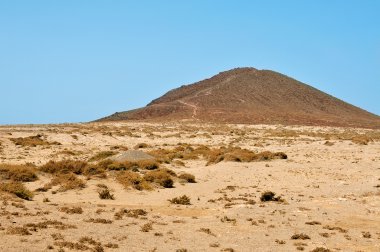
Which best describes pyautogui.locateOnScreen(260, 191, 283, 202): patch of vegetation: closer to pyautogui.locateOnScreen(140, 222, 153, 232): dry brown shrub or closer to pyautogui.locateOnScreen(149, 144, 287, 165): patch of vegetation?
pyautogui.locateOnScreen(140, 222, 153, 232): dry brown shrub

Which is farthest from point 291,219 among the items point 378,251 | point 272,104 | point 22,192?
point 272,104

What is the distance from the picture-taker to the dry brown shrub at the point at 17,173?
23531 millimetres

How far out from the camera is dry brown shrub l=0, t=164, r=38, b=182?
2353cm

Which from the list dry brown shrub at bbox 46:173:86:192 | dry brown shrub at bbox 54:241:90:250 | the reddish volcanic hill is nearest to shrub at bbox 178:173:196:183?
dry brown shrub at bbox 46:173:86:192

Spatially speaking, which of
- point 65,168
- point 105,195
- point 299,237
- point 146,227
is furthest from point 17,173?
point 299,237

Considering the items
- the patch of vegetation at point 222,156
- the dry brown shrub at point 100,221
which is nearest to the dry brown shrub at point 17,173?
the dry brown shrub at point 100,221

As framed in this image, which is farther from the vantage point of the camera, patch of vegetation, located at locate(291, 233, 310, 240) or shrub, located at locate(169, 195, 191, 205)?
shrub, located at locate(169, 195, 191, 205)

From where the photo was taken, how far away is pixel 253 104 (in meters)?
139

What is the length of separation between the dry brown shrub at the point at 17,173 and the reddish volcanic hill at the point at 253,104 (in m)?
81.7

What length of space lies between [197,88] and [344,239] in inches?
6044

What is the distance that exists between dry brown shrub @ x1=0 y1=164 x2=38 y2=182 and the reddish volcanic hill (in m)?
81.7

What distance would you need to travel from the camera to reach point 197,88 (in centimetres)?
A: 16700

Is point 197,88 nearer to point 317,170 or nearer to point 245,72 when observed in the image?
point 245,72

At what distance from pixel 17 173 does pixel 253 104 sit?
A: 4669 inches
